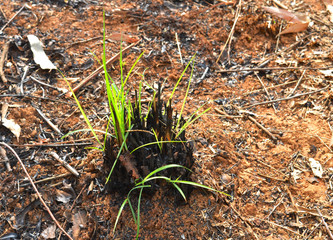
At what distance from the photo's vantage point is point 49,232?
6.15 ft

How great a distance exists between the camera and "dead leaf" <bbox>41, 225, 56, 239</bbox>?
186 centimetres

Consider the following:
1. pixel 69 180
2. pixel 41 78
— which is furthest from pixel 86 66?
pixel 69 180

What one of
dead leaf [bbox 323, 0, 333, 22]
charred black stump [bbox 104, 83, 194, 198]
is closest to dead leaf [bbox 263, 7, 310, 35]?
dead leaf [bbox 323, 0, 333, 22]

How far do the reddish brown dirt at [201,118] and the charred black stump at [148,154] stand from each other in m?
0.13

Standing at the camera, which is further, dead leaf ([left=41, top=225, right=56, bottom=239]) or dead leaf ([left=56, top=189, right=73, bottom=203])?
dead leaf ([left=56, top=189, right=73, bottom=203])

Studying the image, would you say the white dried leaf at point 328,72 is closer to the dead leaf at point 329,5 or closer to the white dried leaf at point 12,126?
the dead leaf at point 329,5

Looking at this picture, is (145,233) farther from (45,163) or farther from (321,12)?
(321,12)

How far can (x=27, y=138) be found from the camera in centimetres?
225

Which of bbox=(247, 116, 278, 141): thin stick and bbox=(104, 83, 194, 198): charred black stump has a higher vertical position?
bbox=(104, 83, 194, 198): charred black stump

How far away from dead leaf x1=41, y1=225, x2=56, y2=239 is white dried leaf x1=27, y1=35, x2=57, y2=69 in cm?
139

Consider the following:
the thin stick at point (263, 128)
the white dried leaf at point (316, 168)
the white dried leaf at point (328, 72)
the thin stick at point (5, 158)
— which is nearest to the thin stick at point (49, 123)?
the thin stick at point (5, 158)

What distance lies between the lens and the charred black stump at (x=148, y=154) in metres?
1.89

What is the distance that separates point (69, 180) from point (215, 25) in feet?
7.15

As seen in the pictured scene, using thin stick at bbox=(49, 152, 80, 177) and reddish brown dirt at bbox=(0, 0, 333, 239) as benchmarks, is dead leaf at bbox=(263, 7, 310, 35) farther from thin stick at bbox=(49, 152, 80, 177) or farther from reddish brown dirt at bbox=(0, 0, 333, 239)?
thin stick at bbox=(49, 152, 80, 177)
